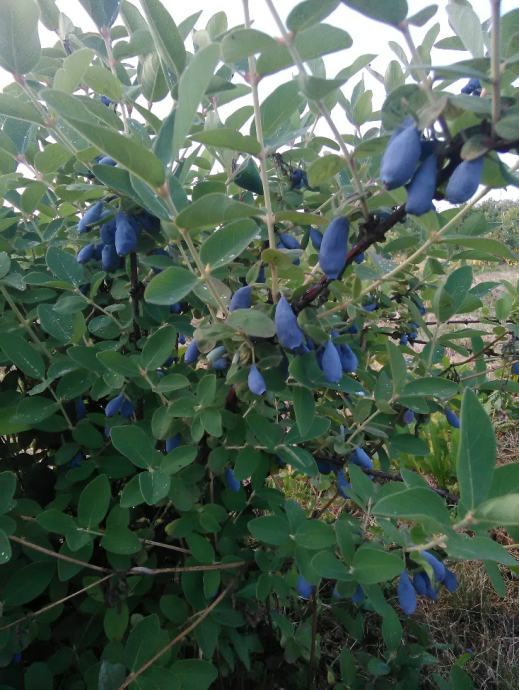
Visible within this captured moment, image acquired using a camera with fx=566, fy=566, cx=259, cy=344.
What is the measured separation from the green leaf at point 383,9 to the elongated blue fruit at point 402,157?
12 cm

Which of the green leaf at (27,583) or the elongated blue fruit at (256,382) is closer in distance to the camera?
the elongated blue fruit at (256,382)

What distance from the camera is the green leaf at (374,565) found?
0.76 metres

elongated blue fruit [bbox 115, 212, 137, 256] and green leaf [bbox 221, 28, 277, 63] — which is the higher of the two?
green leaf [bbox 221, 28, 277, 63]

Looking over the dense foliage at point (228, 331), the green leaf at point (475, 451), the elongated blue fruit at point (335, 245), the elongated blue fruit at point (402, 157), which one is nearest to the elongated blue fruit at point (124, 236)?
the dense foliage at point (228, 331)

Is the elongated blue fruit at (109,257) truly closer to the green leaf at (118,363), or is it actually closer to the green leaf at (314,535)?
the green leaf at (118,363)

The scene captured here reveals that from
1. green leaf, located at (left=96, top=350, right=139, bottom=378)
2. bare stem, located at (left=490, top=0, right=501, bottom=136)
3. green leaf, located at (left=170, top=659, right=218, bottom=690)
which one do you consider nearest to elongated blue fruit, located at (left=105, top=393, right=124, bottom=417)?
green leaf, located at (left=96, top=350, right=139, bottom=378)

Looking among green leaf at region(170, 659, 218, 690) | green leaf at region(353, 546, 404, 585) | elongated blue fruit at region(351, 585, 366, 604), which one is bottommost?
elongated blue fruit at region(351, 585, 366, 604)

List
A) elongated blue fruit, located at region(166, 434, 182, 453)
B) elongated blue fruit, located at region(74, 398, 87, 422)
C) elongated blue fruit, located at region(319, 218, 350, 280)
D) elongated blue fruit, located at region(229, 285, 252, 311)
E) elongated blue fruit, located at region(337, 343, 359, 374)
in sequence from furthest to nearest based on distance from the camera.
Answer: elongated blue fruit, located at region(74, 398, 87, 422)
elongated blue fruit, located at region(166, 434, 182, 453)
elongated blue fruit, located at region(337, 343, 359, 374)
elongated blue fruit, located at region(229, 285, 252, 311)
elongated blue fruit, located at region(319, 218, 350, 280)

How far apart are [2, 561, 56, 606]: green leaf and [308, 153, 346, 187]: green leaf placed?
0.83 m

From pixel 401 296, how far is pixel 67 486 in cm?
88

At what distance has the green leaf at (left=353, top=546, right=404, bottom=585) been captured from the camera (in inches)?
30.0

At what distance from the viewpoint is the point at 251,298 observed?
86cm

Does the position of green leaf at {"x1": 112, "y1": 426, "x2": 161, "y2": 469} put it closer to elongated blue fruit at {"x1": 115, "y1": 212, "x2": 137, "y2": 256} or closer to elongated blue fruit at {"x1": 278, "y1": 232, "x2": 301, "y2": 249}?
elongated blue fruit at {"x1": 115, "y1": 212, "x2": 137, "y2": 256}

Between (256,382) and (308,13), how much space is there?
1.43 ft
